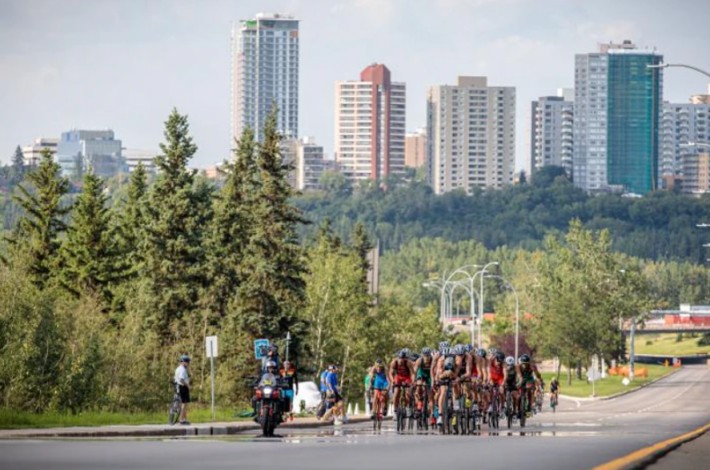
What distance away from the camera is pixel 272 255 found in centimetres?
8200

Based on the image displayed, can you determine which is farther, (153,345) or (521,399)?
(153,345)

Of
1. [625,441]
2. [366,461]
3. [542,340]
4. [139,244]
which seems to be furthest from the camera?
[542,340]

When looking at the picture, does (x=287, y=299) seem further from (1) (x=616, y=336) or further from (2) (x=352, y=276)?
(1) (x=616, y=336)

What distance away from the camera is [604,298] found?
549ft

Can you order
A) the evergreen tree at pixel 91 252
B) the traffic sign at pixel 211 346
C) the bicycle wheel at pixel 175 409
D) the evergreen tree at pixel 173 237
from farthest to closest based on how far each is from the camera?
the evergreen tree at pixel 91 252, the evergreen tree at pixel 173 237, the traffic sign at pixel 211 346, the bicycle wheel at pixel 175 409

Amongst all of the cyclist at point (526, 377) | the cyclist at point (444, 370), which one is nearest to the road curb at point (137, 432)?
the cyclist at point (444, 370)

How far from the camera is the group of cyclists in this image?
131 feet

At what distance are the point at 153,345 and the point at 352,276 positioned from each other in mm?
32818

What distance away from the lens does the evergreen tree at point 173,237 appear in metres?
84.2

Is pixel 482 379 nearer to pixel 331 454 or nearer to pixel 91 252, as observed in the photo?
pixel 331 454

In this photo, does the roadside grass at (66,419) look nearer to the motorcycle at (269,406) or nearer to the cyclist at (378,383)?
the cyclist at (378,383)

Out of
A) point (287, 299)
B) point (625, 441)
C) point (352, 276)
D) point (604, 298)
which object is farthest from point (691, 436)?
point (604, 298)

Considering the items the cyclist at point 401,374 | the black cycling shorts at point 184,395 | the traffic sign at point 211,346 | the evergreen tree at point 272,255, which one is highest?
the evergreen tree at point 272,255

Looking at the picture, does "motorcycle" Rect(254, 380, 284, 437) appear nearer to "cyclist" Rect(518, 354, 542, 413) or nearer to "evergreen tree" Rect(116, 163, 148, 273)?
"cyclist" Rect(518, 354, 542, 413)
